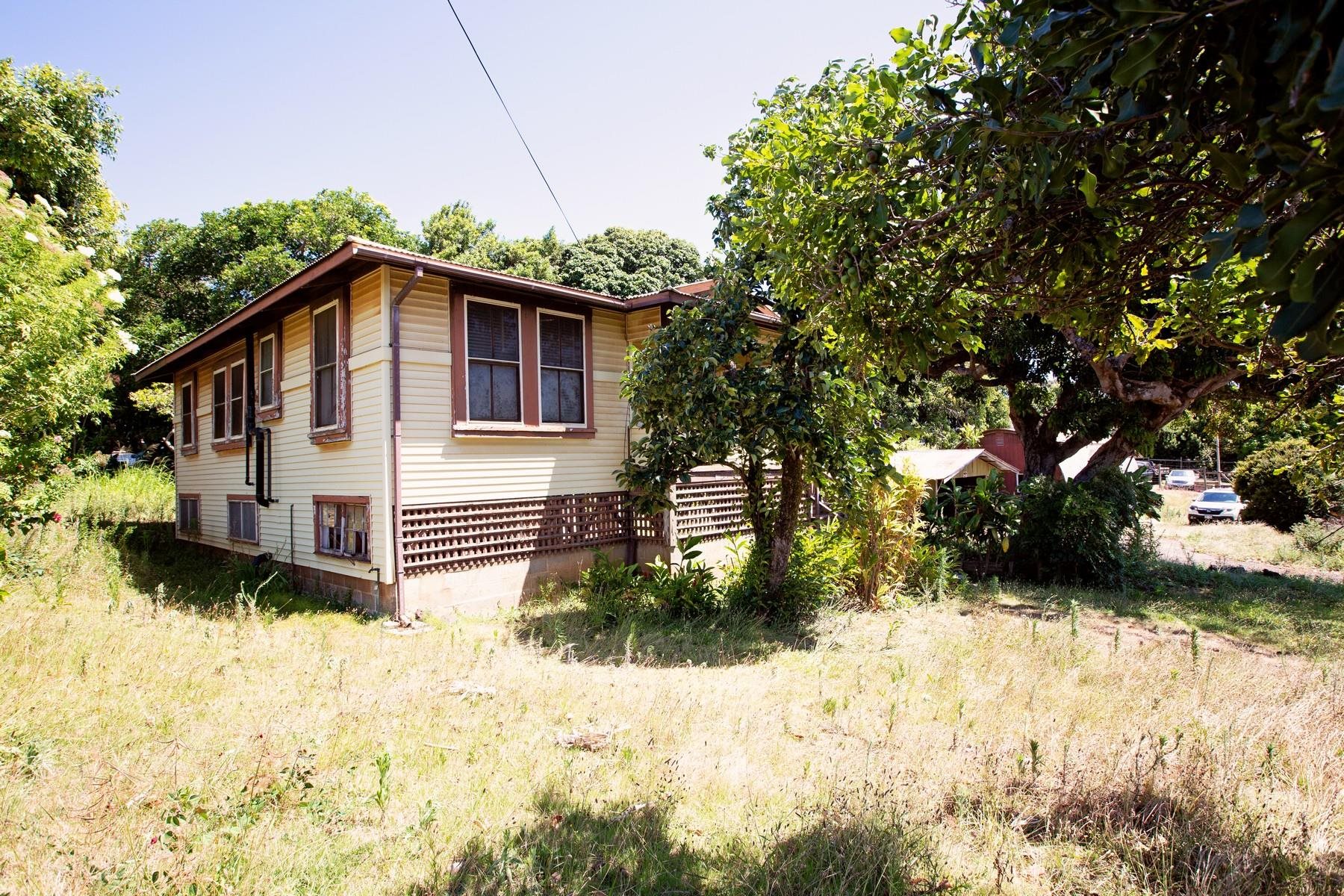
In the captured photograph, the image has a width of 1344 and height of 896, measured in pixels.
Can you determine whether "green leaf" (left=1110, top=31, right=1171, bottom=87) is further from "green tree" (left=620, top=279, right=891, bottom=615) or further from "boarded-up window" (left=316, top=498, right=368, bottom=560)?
"boarded-up window" (left=316, top=498, right=368, bottom=560)

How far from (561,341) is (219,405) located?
817 cm

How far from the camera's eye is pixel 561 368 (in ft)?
34.5

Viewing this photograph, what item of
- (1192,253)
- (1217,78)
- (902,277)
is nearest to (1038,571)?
(1192,253)

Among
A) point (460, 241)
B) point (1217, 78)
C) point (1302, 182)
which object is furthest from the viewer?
point (460, 241)

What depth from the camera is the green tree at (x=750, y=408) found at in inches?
312

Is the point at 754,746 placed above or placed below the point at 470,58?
below

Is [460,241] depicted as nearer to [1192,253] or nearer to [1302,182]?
[1192,253]

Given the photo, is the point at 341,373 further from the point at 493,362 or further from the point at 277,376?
the point at 277,376

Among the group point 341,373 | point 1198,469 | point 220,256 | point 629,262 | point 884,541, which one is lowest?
point 884,541

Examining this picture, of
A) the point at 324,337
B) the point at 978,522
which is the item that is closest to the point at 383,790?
the point at 324,337

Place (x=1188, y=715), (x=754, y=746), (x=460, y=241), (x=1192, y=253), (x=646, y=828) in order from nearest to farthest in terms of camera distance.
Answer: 1. (x=646, y=828)
2. (x=1192, y=253)
3. (x=754, y=746)
4. (x=1188, y=715)
5. (x=460, y=241)

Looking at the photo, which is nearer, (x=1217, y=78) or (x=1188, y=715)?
(x=1217, y=78)

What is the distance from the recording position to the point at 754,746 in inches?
183

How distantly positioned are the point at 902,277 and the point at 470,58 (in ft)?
25.5
